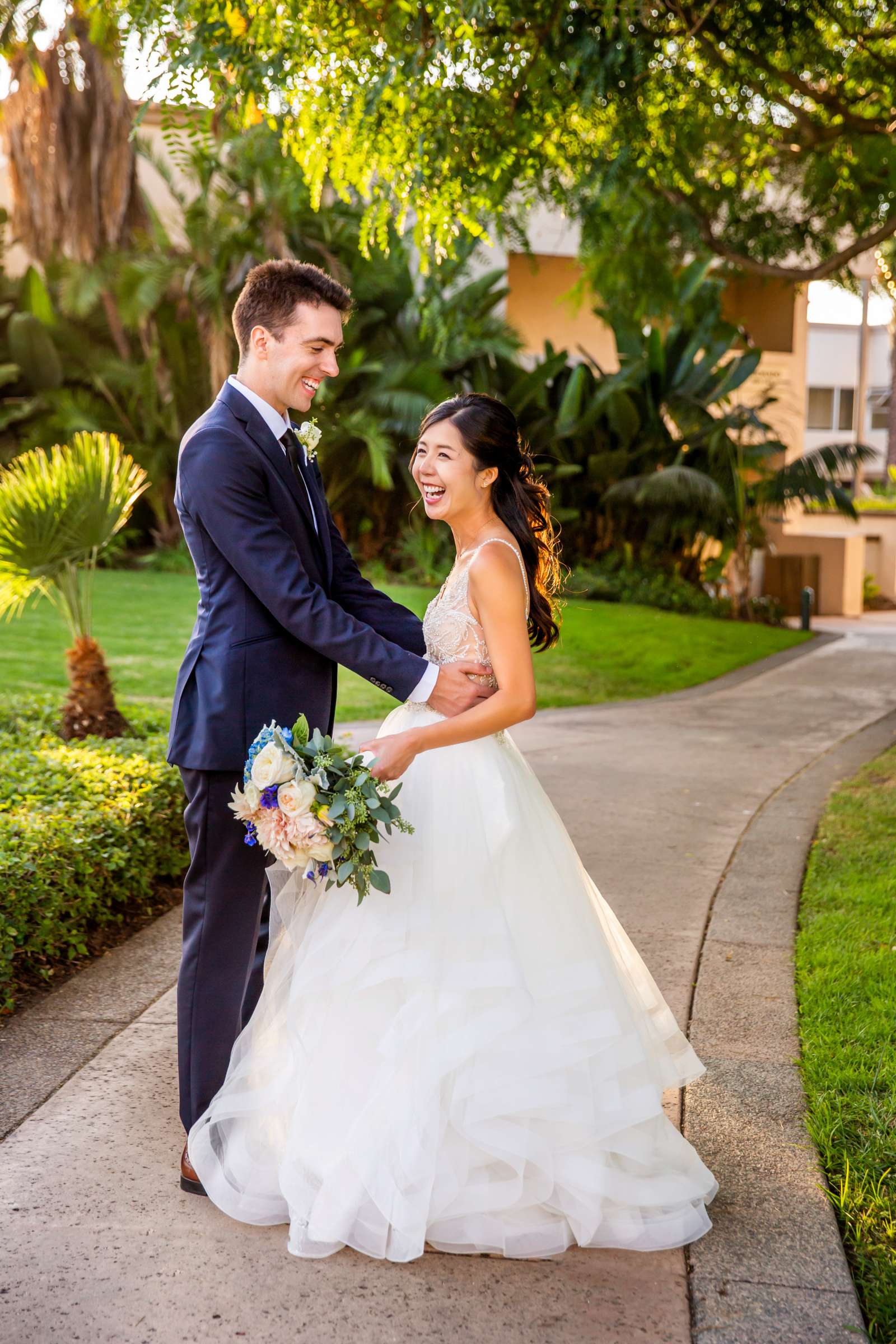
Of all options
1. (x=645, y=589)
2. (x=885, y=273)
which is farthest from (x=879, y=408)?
(x=885, y=273)

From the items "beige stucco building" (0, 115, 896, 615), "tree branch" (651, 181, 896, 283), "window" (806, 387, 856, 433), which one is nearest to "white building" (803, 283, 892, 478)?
"window" (806, 387, 856, 433)

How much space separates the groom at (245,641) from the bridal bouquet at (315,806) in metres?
0.26

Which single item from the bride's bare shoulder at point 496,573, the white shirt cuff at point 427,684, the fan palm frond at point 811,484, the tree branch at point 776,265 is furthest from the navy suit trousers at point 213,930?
the fan palm frond at point 811,484

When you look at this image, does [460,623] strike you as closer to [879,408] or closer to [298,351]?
[298,351]

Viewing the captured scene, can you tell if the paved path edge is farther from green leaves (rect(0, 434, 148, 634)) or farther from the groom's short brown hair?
green leaves (rect(0, 434, 148, 634))

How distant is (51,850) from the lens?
15.2 feet

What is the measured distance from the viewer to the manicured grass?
288 centimetres

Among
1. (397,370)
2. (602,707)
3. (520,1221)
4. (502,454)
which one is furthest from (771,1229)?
(397,370)

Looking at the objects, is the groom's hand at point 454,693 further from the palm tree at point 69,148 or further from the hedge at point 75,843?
the palm tree at point 69,148

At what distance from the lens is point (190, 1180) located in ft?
10.1

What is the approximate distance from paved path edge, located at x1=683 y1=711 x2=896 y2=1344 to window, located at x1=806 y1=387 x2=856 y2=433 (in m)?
40.2

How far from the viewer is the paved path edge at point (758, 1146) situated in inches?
103

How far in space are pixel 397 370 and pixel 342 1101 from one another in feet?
48.0

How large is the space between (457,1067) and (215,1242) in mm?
710
